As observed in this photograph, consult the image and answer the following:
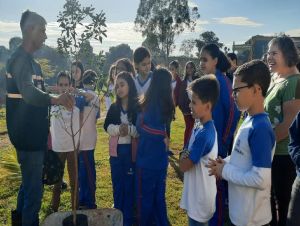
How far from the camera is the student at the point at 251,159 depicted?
2.26m

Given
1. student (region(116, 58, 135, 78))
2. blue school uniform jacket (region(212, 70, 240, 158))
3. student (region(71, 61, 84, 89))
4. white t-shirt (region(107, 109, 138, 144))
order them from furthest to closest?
student (region(116, 58, 135, 78)) < white t-shirt (region(107, 109, 138, 144)) < blue school uniform jacket (region(212, 70, 240, 158)) < student (region(71, 61, 84, 89))

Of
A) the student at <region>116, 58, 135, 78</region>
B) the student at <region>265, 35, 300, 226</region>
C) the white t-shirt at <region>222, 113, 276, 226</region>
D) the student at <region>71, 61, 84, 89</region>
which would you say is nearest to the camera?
the white t-shirt at <region>222, 113, 276, 226</region>

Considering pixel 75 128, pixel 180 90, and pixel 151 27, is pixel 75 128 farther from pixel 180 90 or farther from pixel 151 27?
pixel 151 27

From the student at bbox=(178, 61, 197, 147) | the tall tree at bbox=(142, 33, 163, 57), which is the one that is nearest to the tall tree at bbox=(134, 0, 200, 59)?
the tall tree at bbox=(142, 33, 163, 57)

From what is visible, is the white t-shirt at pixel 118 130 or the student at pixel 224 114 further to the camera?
the white t-shirt at pixel 118 130

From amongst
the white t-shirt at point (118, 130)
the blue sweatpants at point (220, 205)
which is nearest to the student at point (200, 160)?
the blue sweatpants at point (220, 205)

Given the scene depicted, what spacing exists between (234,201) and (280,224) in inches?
45.4

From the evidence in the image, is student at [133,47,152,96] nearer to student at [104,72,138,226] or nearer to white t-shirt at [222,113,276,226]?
student at [104,72,138,226]

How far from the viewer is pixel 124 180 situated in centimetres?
414

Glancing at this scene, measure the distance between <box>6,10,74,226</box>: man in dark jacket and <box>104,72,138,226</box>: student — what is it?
2.80 ft

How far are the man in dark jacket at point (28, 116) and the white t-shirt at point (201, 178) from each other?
1515 mm

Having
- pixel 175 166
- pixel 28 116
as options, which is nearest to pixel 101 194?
pixel 175 166

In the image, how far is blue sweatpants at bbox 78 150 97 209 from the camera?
459cm

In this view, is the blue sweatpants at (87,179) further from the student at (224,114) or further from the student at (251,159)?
the student at (251,159)
